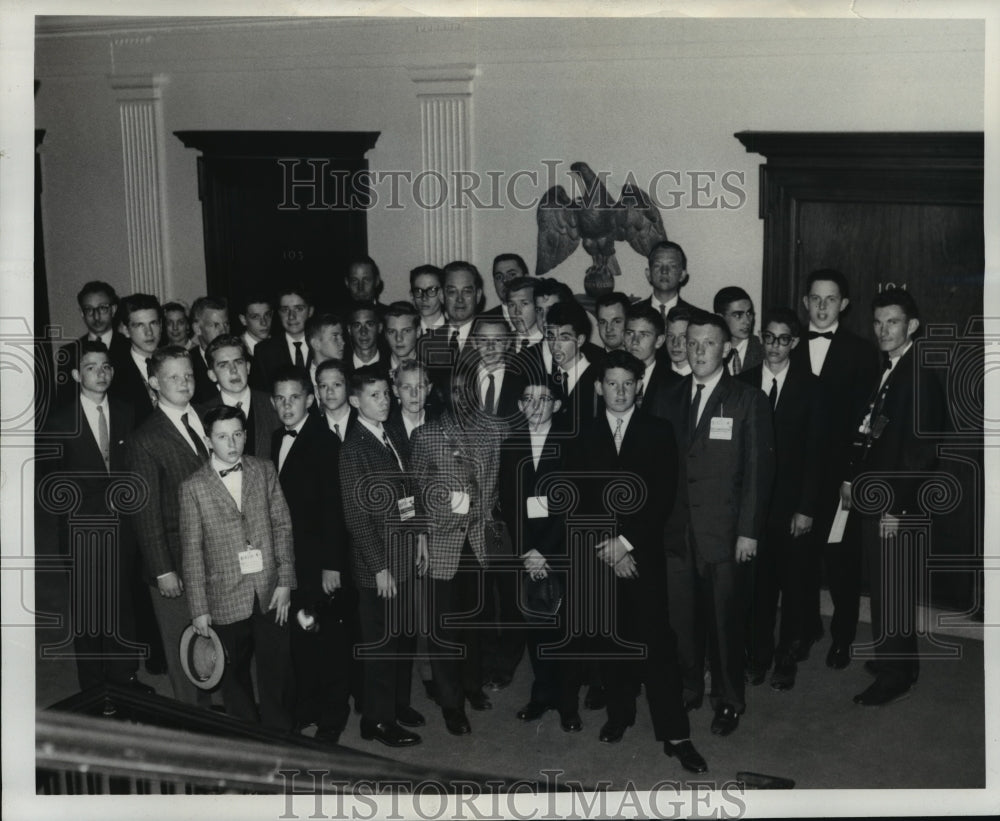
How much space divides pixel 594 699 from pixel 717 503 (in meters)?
1.03

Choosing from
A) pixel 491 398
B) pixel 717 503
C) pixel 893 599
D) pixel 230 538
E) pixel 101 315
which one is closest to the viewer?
pixel 230 538

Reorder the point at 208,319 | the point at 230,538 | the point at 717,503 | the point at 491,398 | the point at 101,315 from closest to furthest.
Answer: the point at 230,538
the point at 717,503
the point at 491,398
the point at 101,315
the point at 208,319

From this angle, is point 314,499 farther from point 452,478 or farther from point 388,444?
point 452,478

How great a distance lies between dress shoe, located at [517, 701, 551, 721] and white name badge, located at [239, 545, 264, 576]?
1.31 m

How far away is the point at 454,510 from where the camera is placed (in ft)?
15.9

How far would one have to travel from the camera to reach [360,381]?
Result: 477cm

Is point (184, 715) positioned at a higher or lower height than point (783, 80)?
lower

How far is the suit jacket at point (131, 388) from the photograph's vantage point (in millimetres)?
5000

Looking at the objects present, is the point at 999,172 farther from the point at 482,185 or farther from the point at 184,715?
the point at 184,715

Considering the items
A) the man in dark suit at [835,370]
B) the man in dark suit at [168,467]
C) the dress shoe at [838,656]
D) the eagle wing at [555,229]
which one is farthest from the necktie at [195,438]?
the dress shoe at [838,656]

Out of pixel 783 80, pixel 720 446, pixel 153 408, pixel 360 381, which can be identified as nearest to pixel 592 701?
pixel 720 446

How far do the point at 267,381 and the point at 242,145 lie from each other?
1103 millimetres

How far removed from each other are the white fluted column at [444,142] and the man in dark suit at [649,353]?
0.85 m

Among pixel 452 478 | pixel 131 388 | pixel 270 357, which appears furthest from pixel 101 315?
pixel 452 478
